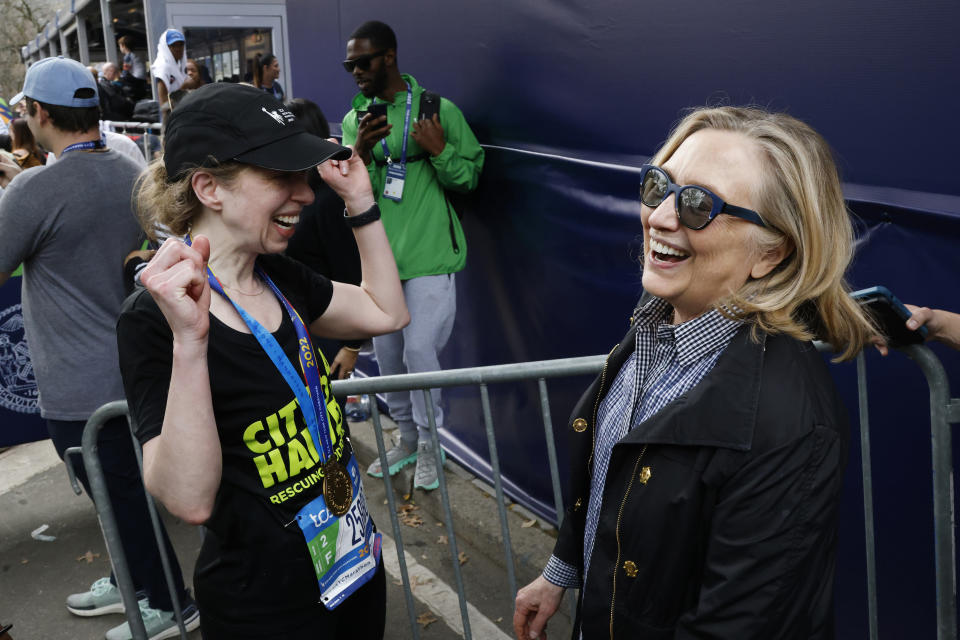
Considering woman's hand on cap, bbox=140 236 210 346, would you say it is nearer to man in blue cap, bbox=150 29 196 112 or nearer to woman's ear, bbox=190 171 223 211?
woman's ear, bbox=190 171 223 211

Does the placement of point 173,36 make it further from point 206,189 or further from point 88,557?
point 206,189

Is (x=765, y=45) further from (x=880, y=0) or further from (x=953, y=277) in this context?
(x=953, y=277)

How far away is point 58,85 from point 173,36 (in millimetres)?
7583

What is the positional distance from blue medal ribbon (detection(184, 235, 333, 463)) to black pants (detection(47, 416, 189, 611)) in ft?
6.30

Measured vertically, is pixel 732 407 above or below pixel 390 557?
above

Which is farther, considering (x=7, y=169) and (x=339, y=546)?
(x=7, y=169)

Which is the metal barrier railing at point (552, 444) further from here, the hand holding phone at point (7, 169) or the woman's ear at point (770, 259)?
the hand holding phone at point (7, 169)

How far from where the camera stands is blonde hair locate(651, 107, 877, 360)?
4.96 ft

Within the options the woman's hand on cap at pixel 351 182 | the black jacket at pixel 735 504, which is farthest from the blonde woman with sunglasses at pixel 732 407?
the woman's hand on cap at pixel 351 182

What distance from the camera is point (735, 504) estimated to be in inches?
54.6

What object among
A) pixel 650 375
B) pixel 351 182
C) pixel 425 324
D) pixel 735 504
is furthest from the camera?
pixel 425 324

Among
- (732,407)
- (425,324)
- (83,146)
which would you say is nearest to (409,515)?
(425,324)

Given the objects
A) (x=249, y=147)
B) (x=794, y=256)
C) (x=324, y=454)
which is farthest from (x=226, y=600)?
(x=794, y=256)

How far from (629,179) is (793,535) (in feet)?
7.89
